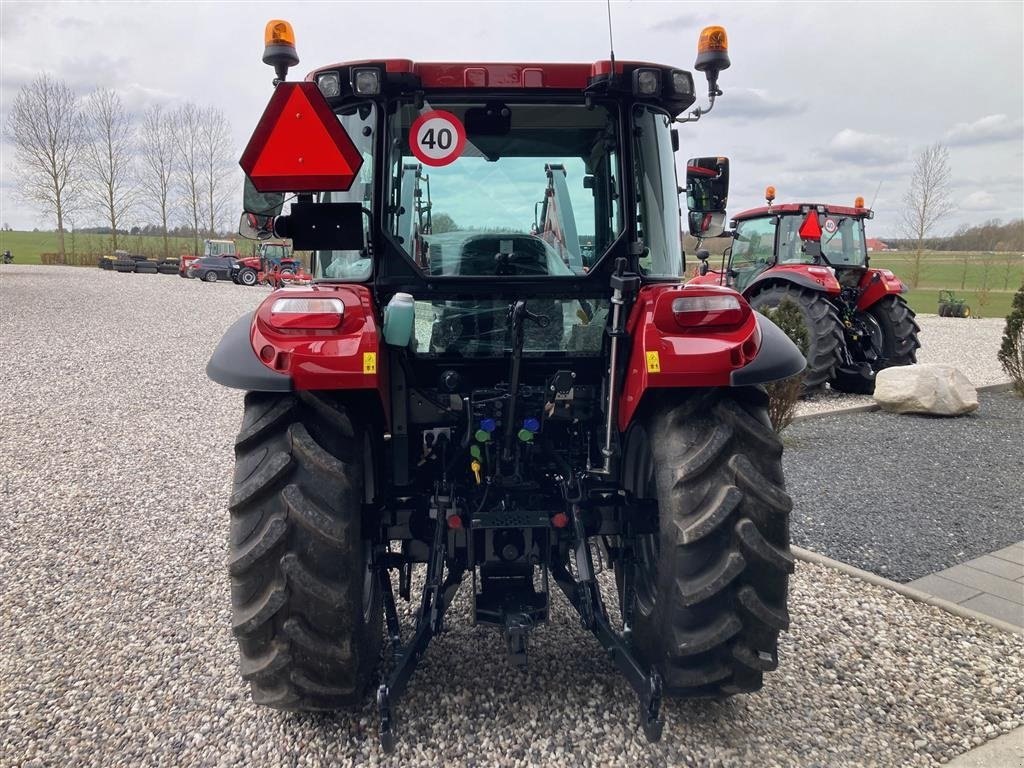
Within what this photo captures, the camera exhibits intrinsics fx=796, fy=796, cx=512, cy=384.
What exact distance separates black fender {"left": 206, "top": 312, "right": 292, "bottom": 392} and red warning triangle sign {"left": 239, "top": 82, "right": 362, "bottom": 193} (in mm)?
530

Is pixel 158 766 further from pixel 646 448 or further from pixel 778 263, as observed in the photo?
pixel 778 263

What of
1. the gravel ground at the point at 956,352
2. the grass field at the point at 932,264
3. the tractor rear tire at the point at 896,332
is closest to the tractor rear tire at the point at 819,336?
the gravel ground at the point at 956,352

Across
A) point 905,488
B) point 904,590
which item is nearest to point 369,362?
point 904,590

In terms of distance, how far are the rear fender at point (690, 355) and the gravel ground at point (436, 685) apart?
1.11 metres

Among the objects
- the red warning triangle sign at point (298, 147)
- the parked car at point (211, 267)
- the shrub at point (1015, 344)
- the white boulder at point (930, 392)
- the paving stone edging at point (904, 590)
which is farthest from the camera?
the parked car at point (211, 267)

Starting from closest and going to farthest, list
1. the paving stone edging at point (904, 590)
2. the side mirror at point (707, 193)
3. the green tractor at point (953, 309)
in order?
the side mirror at point (707, 193) → the paving stone edging at point (904, 590) → the green tractor at point (953, 309)

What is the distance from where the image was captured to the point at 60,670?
3.26m

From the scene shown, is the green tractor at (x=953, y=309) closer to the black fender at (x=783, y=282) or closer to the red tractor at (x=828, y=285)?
the red tractor at (x=828, y=285)

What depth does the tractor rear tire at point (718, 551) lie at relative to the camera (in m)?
2.54

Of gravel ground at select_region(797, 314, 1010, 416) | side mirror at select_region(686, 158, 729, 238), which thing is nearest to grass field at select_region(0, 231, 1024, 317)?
gravel ground at select_region(797, 314, 1010, 416)

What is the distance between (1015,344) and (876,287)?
1.88 metres

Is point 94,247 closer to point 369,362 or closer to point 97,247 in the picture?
point 97,247

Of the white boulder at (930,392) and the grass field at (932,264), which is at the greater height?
the grass field at (932,264)

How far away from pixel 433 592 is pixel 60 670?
169 centimetres
